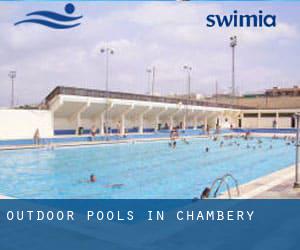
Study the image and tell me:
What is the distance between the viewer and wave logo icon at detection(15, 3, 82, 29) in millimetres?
18984

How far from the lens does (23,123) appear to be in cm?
2359

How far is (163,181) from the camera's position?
11570 millimetres

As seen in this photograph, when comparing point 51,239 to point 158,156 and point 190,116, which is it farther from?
point 190,116

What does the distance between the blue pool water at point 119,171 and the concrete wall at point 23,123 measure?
451 cm

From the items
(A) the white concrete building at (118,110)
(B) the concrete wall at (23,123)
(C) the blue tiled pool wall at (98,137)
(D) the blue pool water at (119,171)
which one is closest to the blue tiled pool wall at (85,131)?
(C) the blue tiled pool wall at (98,137)

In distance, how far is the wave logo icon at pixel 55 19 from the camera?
19.0m

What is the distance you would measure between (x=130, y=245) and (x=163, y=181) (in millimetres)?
7270

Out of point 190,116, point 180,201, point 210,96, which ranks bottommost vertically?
point 180,201

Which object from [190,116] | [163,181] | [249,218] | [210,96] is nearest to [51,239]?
[249,218]

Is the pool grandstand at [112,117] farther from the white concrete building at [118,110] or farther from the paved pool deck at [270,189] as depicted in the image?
the paved pool deck at [270,189]

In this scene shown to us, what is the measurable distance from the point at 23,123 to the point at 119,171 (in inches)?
493

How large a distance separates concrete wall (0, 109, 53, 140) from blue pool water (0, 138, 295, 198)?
4.51 meters

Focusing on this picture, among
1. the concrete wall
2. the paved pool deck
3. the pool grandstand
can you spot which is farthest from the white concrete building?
the paved pool deck

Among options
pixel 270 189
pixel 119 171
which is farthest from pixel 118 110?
pixel 270 189
